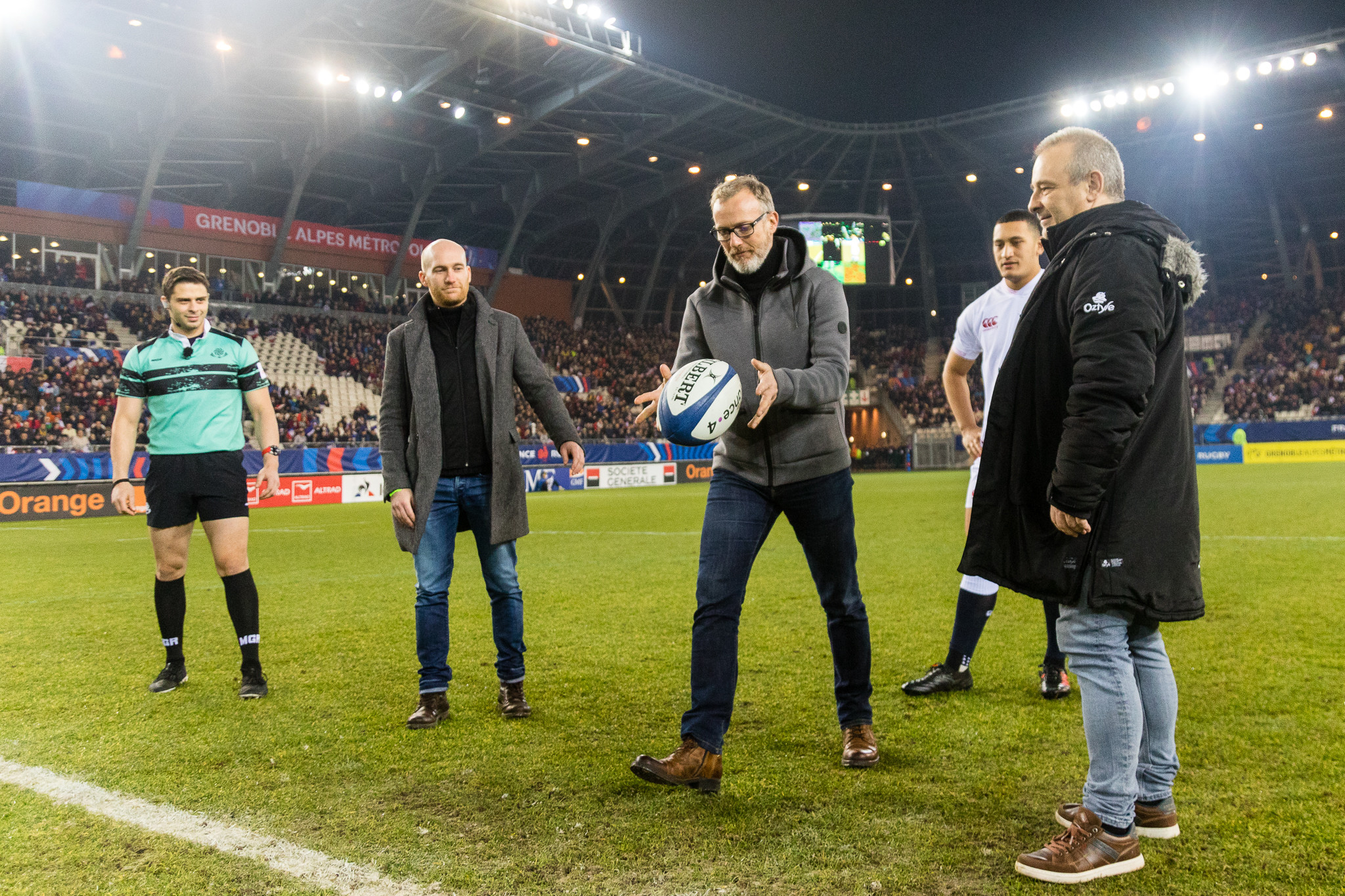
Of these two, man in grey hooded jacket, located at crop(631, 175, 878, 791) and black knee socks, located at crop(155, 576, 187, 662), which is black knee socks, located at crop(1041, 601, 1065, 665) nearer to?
man in grey hooded jacket, located at crop(631, 175, 878, 791)

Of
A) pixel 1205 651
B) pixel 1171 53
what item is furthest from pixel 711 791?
pixel 1171 53

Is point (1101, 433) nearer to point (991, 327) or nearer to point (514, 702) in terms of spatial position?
point (991, 327)

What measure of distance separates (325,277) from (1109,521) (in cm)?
4236

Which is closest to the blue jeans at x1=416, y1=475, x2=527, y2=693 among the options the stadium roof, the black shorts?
the black shorts

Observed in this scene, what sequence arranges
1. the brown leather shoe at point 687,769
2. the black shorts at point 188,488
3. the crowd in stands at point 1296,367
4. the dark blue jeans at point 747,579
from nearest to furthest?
the brown leather shoe at point 687,769
the dark blue jeans at point 747,579
the black shorts at point 188,488
the crowd in stands at point 1296,367

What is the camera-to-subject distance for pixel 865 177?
4669cm

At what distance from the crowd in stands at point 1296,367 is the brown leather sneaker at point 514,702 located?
43890 mm

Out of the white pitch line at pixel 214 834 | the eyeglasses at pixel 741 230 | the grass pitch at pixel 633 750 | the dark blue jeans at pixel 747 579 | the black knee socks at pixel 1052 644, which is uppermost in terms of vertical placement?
the eyeglasses at pixel 741 230

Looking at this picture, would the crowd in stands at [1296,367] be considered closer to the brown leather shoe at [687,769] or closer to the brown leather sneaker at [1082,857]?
the brown leather sneaker at [1082,857]

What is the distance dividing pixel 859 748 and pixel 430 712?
77.5 inches

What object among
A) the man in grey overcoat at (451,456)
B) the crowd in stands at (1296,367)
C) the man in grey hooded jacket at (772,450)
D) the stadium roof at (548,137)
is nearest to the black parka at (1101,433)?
the man in grey hooded jacket at (772,450)

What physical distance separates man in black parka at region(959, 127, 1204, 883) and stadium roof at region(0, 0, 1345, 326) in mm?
27313

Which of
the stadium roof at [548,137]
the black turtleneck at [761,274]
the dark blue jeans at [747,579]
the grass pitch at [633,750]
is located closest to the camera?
the grass pitch at [633,750]

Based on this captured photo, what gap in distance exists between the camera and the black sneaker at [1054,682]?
4.58 m
